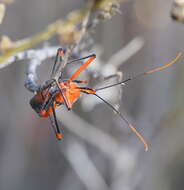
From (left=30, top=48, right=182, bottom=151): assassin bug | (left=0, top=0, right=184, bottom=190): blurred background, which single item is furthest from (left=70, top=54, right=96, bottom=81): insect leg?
(left=0, top=0, right=184, bottom=190): blurred background

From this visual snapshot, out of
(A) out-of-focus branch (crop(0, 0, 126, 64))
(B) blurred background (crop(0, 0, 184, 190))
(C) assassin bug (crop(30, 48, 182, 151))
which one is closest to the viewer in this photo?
(C) assassin bug (crop(30, 48, 182, 151))

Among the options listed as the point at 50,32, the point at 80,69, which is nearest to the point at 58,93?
the point at 80,69

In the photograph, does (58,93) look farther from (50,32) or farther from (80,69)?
(50,32)

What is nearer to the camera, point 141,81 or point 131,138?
point 131,138

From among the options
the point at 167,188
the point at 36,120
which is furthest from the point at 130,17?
the point at 167,188

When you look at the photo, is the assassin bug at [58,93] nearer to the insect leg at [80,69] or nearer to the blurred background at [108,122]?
the insect leg at [80,69]

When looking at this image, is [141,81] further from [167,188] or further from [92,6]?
[92,6]

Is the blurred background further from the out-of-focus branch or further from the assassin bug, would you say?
the assassin bug

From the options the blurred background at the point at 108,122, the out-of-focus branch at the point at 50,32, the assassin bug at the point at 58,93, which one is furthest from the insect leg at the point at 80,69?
the blurred background at the point at 108,122

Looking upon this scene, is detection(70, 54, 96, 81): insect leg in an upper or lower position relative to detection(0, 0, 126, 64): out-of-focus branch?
lower
